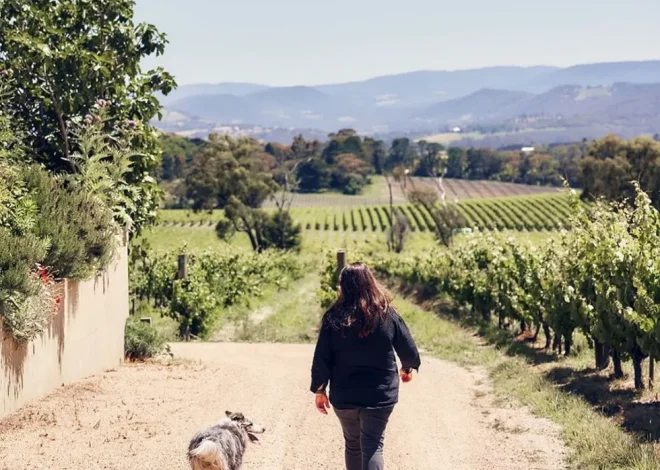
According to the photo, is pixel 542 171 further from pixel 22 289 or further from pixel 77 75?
pixel 22 289

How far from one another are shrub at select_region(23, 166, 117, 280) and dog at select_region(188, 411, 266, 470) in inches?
130

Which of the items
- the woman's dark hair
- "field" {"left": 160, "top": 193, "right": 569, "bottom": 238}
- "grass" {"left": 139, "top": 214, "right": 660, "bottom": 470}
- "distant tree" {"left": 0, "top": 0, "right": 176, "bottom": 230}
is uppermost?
"distant tree" {"left": 0, "top": 0, "right": 176, "bottom": 230}

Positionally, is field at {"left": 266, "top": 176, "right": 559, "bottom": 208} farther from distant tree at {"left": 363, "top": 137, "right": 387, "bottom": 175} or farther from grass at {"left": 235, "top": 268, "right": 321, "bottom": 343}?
grass at {"left": 235, "top": 268, "right": 321, "bottom": 343}

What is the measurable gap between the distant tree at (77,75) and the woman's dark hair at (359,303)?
6.75m

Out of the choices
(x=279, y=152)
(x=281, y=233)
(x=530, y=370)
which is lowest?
(x=281, y=233)

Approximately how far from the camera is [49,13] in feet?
38.6

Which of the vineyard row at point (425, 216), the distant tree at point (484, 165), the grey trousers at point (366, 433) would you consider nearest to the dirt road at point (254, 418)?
the grey trousers at point (366, 433)

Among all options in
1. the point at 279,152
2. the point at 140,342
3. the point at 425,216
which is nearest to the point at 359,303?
the point at 140,342

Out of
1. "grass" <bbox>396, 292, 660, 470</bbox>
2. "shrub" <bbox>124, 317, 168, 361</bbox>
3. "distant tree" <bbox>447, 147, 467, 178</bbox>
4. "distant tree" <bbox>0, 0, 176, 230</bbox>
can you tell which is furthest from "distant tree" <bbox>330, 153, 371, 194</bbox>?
"shrub" <bbox>124, 317, 168, 361</bbox>

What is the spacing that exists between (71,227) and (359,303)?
14.5ft

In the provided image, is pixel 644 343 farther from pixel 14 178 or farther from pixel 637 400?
pixel 14 178

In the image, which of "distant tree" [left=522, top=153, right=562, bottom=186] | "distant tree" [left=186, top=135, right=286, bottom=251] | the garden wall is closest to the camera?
the garden wall

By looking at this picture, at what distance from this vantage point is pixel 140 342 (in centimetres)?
1099

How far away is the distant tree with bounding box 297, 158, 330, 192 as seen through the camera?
111 m
